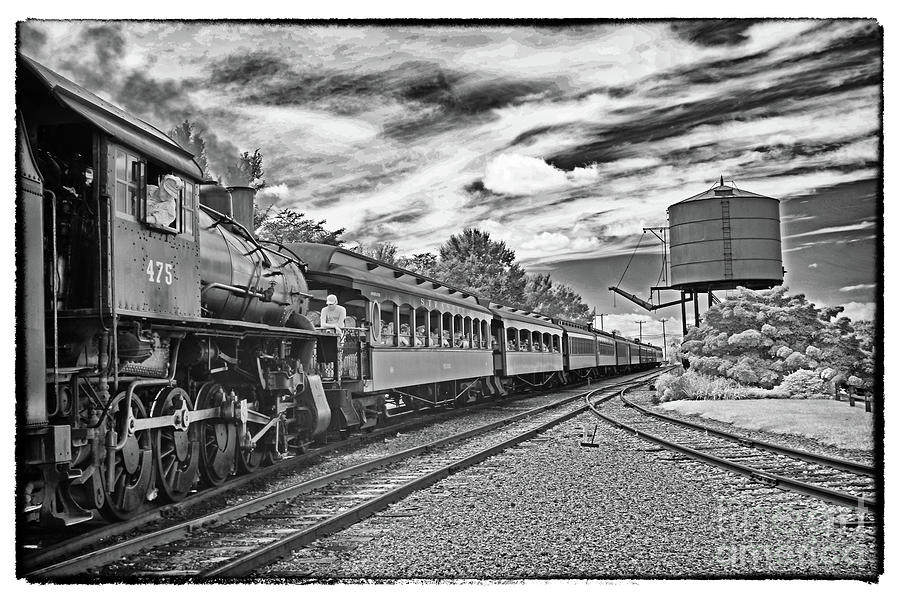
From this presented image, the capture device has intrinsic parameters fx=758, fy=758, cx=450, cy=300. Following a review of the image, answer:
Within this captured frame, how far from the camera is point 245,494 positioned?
23.6ft

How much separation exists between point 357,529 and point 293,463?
3.14 metres

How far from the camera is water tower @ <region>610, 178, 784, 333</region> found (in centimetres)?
773

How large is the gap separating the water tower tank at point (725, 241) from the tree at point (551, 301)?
5.53 m

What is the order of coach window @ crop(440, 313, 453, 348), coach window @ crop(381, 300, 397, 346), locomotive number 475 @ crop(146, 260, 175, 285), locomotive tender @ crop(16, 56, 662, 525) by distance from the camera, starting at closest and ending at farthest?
locomotive tender @ crop(16, 56, 662, 525) < locomotive number 475 @ crop(146, 260, 175, 285) < coach window @ crop(381, 300, 397, 346) < coach window @ crop(440, 313, 453, 348)

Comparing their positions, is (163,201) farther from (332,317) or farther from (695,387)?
(695,387)

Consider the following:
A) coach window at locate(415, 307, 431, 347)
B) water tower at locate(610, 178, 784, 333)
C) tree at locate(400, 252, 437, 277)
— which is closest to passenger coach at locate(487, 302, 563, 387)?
tree at locate(400, 252, 437, 277)

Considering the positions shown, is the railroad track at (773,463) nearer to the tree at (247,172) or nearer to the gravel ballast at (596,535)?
the gravel ballast at (596,535)

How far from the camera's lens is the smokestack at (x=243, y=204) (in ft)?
29.0

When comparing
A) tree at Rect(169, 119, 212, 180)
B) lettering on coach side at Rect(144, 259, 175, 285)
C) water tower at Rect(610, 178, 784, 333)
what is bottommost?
lettering on coach side at Rect(144, 259, 175, 285)

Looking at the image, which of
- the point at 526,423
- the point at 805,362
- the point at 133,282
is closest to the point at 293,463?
the point at 133,282

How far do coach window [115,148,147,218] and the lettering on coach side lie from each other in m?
0.40

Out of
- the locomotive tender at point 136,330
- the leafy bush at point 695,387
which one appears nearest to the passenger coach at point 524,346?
the leafy bush at point 695,387

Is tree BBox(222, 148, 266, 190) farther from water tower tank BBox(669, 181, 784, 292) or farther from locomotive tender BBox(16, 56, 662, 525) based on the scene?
water tower tank BBox(669, 181, 784, 292)

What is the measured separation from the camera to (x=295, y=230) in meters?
10.8
